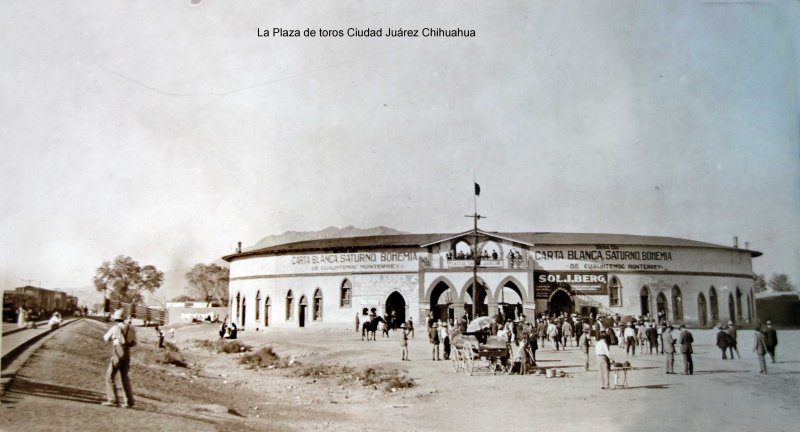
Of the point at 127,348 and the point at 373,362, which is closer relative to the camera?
the point at 127,348

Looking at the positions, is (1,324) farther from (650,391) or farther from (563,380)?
(650,391)

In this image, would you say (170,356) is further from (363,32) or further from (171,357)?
(363,32)

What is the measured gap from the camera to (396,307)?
977 centimetres

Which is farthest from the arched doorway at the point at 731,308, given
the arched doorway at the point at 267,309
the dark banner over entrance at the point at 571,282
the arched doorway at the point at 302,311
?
the arched doorway at the point at 267,309

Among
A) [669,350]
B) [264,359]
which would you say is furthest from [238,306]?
[669,350]

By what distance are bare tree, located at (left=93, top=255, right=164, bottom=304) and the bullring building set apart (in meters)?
1.28

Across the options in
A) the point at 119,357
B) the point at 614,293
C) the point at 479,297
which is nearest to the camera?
the point at 119,357

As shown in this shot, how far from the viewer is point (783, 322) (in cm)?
632

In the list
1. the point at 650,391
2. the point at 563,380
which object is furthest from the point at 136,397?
the point at 650,391

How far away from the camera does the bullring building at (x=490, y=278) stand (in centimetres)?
714

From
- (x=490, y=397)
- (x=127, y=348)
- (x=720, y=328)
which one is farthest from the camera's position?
(x=720, y=328)

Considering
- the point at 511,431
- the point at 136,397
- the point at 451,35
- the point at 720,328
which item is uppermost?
the point at 451,35

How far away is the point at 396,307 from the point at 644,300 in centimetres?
444

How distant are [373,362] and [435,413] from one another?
71.3 inches
